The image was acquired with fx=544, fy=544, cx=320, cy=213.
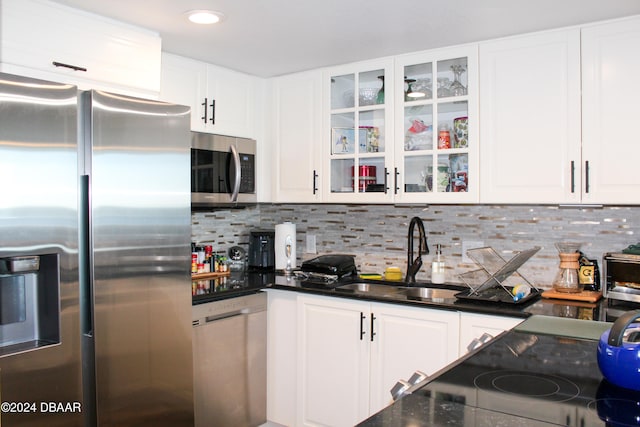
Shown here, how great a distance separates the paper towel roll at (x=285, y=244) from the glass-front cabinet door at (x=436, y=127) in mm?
850

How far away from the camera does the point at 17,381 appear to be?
73.9 inches

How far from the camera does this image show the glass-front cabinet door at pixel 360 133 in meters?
3.03

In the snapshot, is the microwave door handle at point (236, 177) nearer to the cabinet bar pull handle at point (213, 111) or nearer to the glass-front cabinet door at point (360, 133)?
the cabinet bar pull handle at point (213, 111)

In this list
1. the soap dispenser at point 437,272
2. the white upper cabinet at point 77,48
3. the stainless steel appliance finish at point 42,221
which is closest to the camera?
the stainless steel appliance finish at point 42,221

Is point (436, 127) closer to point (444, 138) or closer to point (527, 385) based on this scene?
point (444, 138)

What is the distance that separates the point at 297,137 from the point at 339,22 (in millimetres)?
993

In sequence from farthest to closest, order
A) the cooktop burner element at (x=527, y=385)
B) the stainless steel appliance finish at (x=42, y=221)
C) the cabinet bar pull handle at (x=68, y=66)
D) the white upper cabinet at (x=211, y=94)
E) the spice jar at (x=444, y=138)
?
1. the white upper cabinet at (x=211, y=94)
2. the spice jar at (x=444, y=138)
3. the cabinet bar pull handle at (x=68, y=66)
4. the stainless steel appliance finish at (x=42, y=221)
5. the cooktop burner element at (x=527, y=385)

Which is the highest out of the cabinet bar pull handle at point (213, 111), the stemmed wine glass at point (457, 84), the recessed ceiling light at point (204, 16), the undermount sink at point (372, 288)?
the recessed ceiling light at point (204, 16)

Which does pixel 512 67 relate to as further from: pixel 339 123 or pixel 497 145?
pixel 339 123

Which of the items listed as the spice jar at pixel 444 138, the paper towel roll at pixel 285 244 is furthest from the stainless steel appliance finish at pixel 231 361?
the spice jar at pixel 444 138

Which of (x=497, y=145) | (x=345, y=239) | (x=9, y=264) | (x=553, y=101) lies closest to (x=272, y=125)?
(x=345, y=239)

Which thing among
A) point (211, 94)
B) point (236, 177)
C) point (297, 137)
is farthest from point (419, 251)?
point (211, 94)

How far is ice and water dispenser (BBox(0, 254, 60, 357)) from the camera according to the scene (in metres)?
1.93

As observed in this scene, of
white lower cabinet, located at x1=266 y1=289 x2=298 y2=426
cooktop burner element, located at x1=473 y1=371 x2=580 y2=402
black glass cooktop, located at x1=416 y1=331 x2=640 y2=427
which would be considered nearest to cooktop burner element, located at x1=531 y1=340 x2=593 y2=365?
black glass cooktop, located at x1=416 y1=331 x2=640 y2=427
